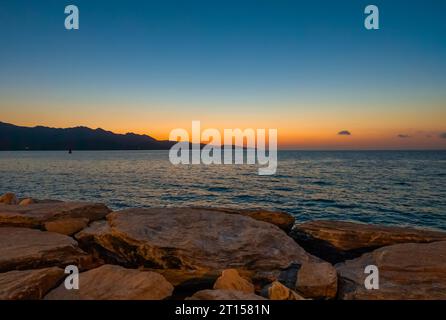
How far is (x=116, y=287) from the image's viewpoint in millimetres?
5871

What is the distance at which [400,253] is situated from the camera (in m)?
7.92

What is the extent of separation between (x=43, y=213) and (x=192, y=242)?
5.73 meters

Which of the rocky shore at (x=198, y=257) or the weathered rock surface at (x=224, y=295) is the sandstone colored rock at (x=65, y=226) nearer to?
the rocky shore at (x=198, y=257)

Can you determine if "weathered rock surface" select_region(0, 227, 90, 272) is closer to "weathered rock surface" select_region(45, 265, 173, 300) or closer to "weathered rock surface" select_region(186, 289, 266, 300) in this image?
"weathered rock surface" select_region(45, 265, 173, 300)

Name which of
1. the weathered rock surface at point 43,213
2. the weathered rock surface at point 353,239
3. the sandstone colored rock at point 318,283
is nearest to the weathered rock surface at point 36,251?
the weathered rock surface at point 43,213

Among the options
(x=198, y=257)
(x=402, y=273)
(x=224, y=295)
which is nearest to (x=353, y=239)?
(x=402, y=273)

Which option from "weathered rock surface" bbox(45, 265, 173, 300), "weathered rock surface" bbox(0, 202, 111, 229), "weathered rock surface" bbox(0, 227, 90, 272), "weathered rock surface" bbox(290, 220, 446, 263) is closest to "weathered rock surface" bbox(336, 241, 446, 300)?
"weathered rock surface" bbox(290, 220, 446, 263)

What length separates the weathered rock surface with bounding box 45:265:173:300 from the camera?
564 centimetres

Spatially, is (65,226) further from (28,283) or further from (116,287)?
(116,287)
